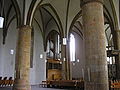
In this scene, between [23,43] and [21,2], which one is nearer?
[23,43]

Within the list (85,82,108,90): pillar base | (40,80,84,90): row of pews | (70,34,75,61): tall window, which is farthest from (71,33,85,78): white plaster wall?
(85,82,108,90): pillar base

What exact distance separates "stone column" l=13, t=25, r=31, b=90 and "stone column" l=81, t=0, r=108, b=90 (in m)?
6.08

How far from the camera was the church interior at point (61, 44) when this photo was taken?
18.7 ft

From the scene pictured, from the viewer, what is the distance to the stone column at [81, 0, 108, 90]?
5.37 m

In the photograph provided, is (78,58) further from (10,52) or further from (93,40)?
(93,40)

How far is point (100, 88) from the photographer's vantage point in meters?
5.30

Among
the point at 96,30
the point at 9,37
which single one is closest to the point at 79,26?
the point at 9,37

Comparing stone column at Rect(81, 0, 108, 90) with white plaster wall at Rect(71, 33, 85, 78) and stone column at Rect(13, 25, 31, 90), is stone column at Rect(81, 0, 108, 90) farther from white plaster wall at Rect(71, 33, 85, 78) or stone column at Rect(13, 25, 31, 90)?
white plaster wall at Rect(71, 33, 85, 78)

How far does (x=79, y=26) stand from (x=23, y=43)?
11.2 m

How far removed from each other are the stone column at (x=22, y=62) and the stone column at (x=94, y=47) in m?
6.08

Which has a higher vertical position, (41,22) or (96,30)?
(41,22)

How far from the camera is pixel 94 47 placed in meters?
5.66

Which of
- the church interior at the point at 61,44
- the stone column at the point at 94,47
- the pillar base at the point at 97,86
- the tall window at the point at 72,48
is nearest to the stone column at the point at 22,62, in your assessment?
the church interior at the point at 61,44

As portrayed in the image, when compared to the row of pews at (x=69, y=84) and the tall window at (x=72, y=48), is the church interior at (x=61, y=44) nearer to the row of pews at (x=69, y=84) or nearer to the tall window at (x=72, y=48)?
the row of pews at (x=69, y=84)
